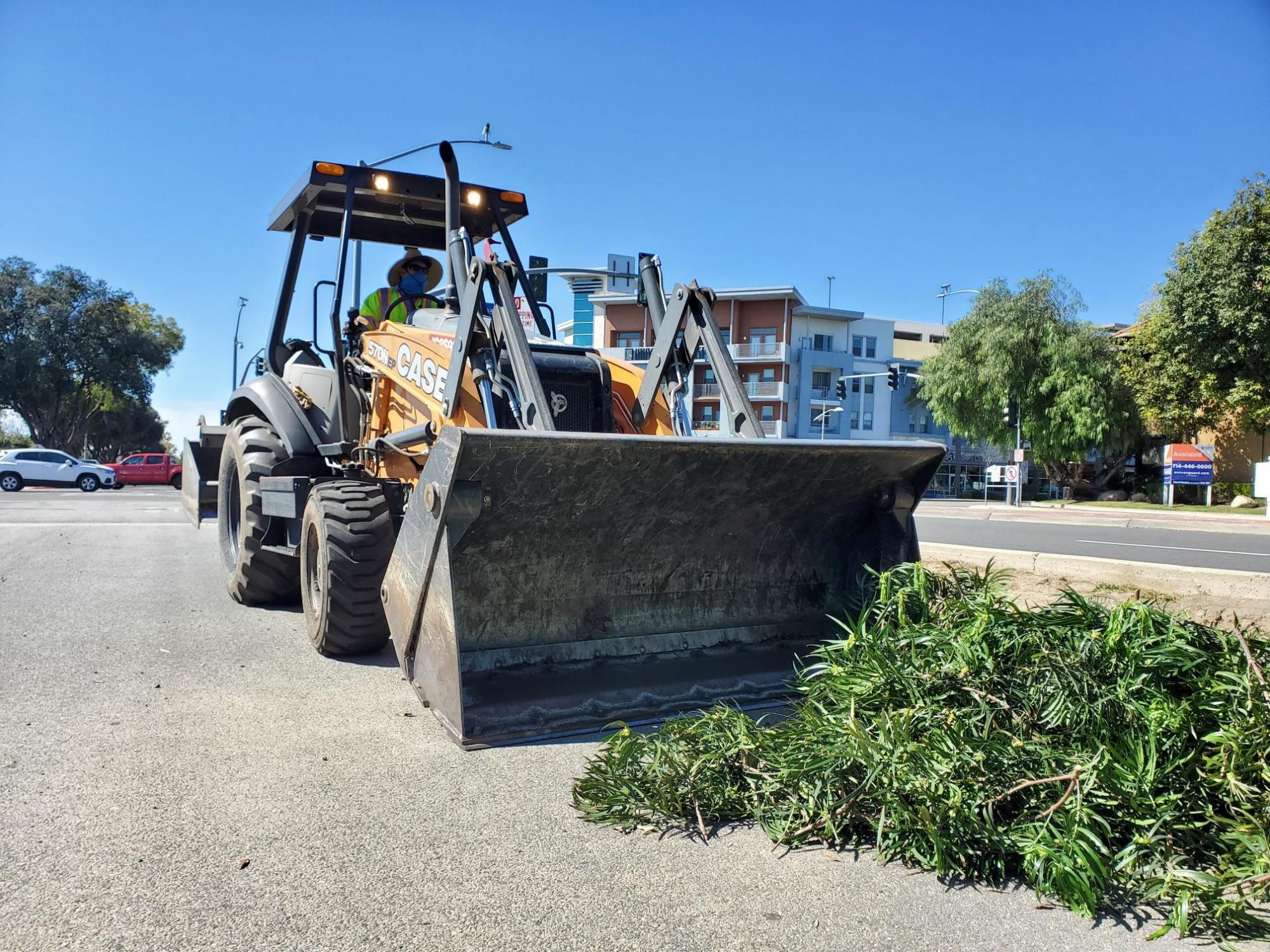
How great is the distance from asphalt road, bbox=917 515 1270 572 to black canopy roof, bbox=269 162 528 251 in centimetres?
686

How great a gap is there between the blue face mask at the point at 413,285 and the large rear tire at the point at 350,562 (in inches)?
76.8

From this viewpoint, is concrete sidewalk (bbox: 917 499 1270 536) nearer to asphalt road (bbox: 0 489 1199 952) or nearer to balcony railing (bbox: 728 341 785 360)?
asphalt road (bbox: 0 489 1199 952)

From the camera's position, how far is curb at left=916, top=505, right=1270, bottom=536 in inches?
809

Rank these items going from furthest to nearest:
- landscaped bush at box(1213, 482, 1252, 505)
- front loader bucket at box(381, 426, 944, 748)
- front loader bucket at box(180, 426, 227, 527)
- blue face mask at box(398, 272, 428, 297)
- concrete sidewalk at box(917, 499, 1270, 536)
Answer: landscaped bush at box(1213, 482, 1252, 505) < concrete sidewalk at box(917, 499, 1270, 536) < front loader bucket at box(180, 426, 227, 527) < blue face mask at box(398, 272, 428, 297) < front loader bucket at box(381, 426, 944, 748)

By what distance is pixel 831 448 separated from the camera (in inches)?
189

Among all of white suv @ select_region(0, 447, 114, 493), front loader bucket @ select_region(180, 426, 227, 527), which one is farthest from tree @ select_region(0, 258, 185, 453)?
front loader bucket @ select_region(180, 426, 227, 527)

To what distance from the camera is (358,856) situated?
2965mm

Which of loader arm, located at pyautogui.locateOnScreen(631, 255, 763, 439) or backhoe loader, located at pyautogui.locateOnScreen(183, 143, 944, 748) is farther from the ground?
loader arm, located at pyautogui.locateOnScreen(631, 255, 763, 439)

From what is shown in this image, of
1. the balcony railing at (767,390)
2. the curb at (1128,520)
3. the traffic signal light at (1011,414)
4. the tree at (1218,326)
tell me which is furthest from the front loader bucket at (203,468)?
the balcony railing at (767,390)

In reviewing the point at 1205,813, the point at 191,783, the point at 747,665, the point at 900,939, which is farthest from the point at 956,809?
the point at 191,783

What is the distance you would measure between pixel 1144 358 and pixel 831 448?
3517 cm

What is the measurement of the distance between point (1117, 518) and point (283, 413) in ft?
78.7

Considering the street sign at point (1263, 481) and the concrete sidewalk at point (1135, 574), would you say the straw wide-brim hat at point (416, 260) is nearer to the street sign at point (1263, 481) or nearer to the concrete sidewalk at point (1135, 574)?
the concrete sidewalk at point (1135, 574)

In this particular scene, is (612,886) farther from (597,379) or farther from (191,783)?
(597,379)
